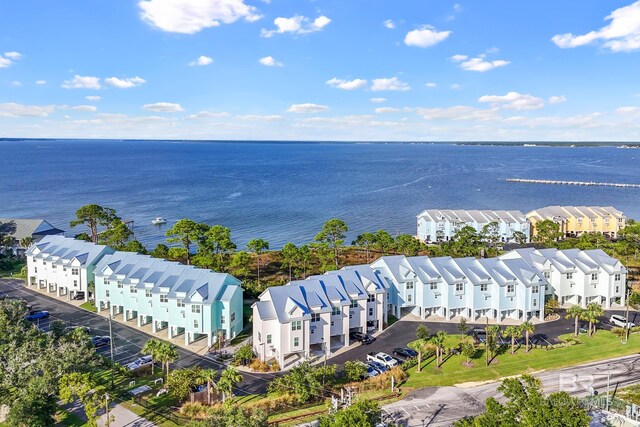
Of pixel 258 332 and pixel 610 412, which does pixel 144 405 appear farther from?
pixel 610 412

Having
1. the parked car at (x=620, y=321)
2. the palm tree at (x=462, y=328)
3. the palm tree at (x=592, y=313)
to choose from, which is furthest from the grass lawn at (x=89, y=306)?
the parked car at (x=620, y=321)

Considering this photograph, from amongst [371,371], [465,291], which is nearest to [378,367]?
[371,371]

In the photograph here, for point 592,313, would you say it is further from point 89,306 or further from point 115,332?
point 89,306

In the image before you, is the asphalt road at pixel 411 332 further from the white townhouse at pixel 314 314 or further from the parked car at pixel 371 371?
the parked car at pixel 371 371

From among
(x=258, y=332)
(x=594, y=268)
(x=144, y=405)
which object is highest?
(x=594, y=268)

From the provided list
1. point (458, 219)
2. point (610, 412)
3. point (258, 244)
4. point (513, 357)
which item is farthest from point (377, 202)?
point (610, 412)

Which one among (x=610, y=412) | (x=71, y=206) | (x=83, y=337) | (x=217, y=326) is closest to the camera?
(x=610, y=412)
